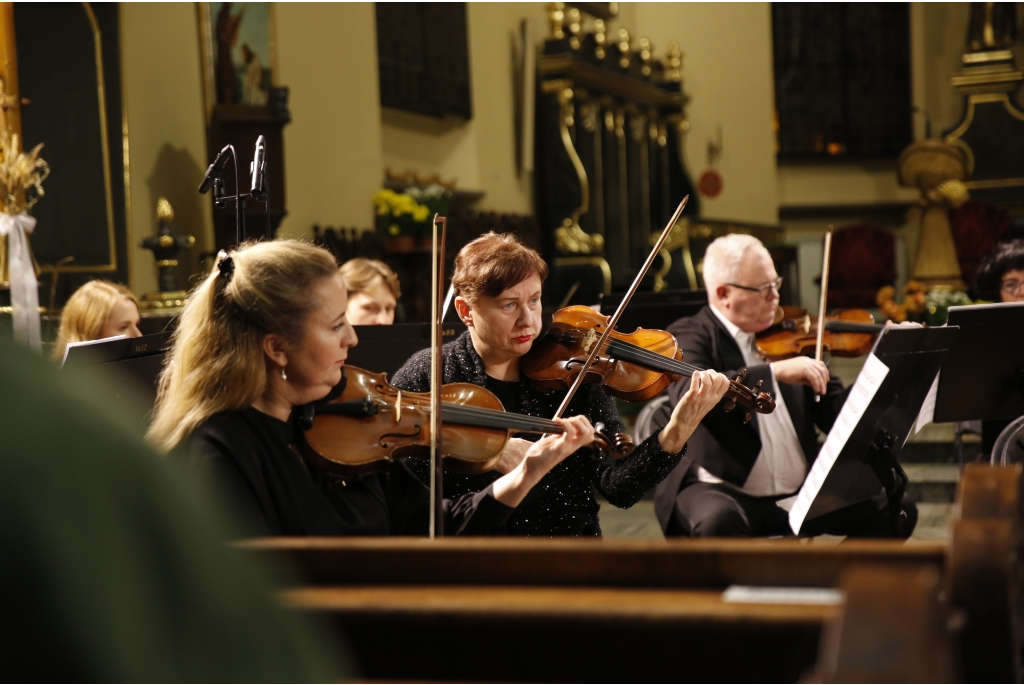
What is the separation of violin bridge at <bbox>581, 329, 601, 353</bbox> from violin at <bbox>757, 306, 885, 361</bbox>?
101 cm

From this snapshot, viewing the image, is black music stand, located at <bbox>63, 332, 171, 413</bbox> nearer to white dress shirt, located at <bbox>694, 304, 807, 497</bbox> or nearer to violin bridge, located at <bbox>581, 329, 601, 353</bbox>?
violin bridge, located at <bbox>581, 329, 601, 353</bbox>

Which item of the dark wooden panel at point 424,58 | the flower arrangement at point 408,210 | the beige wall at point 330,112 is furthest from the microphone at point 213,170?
the dark wooden panel at point 424,58

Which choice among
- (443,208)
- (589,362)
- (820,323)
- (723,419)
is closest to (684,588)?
(589,362)

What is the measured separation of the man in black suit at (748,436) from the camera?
3182mm

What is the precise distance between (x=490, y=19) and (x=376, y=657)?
9.07m

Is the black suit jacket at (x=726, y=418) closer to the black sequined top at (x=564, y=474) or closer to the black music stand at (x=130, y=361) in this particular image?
the black sequined top at (x=564, y=474)

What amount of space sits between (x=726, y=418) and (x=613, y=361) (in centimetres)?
66

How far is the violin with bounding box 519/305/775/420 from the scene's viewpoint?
8.66ft

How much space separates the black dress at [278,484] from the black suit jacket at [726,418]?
59.4 inches

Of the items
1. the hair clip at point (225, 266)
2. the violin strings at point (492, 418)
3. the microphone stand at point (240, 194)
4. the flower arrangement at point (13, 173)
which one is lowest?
the violin strings at point (492, 418)

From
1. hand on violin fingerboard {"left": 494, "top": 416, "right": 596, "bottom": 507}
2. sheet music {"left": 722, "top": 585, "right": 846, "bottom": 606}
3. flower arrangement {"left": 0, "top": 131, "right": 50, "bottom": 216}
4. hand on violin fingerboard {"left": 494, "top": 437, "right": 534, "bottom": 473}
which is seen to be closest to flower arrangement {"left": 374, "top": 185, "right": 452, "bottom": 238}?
flower arrangement {"left": 0, "top": 131, "right": 50, "bottom": 216}

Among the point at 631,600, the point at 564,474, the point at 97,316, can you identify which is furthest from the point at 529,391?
the point at 631,600

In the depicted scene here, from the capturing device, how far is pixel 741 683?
905 mm

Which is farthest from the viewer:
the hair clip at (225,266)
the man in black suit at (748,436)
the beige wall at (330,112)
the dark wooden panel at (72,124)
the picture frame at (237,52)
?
the beige wall at (330,112)
